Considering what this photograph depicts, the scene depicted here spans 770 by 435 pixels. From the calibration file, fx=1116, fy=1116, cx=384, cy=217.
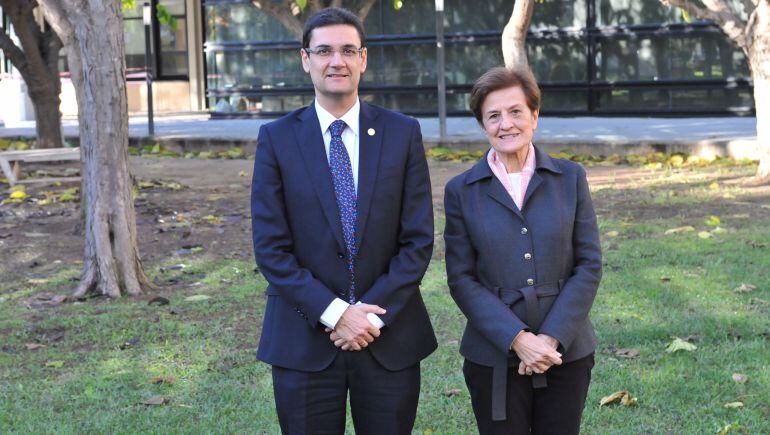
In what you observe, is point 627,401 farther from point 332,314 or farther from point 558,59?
point 558,59

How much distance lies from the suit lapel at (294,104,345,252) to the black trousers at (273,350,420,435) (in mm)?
397

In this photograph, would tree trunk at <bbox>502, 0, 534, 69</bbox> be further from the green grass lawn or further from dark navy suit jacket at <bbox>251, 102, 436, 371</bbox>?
dark navy suit jacket at <bbox>251, 102, 436, 371</bbox>

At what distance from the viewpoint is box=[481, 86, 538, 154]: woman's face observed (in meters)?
3.68

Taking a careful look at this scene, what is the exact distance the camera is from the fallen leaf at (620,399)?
5.43m

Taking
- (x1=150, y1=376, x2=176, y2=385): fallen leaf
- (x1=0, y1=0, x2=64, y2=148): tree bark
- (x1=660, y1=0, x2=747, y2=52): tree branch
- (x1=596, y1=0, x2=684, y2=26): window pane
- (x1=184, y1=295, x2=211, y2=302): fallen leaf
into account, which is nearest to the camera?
(x1=150, y1=376, x2=176, y2=385): fallen leaf

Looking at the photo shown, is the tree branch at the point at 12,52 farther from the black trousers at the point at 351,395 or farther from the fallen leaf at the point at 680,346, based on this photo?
the black trousers at the point at 351,395

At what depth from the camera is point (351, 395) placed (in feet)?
12.1

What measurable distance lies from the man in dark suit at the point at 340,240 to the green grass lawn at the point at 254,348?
1683 millimetres

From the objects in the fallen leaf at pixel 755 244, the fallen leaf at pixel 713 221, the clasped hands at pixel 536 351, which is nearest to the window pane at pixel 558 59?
the fallen leaf at pixel 713 221

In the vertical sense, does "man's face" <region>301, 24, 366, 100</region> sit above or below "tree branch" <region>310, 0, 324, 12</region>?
below

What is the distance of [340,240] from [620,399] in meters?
2.42

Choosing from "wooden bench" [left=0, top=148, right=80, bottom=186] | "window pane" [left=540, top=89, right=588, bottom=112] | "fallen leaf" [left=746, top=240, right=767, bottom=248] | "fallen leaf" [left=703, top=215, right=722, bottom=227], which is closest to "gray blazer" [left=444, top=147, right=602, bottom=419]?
"fallen leaf" [left=746, top=240, right=767, bottom=248]

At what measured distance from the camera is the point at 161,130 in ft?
69.3

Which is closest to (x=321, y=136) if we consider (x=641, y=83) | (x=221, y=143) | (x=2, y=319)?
(x=2, y=319)
